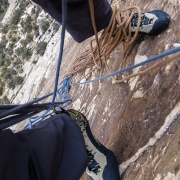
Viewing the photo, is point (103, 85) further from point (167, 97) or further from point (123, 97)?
point (167, 97)

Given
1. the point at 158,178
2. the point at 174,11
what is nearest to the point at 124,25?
the point at 174,11

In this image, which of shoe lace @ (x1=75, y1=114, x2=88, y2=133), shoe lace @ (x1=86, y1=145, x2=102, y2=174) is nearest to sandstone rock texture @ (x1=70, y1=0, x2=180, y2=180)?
shoe lace @ (x1=86, y1=145, x2=102, y2=174)

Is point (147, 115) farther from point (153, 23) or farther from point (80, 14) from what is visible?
point (80, 14)

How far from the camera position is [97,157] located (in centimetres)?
144

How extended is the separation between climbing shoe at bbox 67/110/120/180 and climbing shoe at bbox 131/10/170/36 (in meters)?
0.55

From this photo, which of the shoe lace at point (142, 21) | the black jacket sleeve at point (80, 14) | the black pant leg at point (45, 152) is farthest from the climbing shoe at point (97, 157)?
the shoe lace at point (142, 21)

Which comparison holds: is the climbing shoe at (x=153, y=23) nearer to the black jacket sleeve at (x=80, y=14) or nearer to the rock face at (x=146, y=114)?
the rock face at (x=146, y=114)

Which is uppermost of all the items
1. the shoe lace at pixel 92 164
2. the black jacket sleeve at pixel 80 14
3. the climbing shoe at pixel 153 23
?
the black jacket sleeve at pixel 80 14

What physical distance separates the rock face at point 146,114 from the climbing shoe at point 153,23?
34mm

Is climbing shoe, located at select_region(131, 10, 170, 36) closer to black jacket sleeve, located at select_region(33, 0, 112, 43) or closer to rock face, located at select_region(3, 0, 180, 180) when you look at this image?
rock face, located at select_region(3, 0, 180, 180)

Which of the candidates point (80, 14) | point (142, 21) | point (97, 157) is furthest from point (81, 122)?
point (142, 21)

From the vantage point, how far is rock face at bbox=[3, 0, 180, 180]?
1314 mm

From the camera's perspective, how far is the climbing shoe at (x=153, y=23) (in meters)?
1.50

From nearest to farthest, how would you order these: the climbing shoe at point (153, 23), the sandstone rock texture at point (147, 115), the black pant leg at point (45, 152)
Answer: the black pant leg at point (45, 152)
the sandstone rock texture at point (147, 115)
the climbing shoe at point (153, 23)
